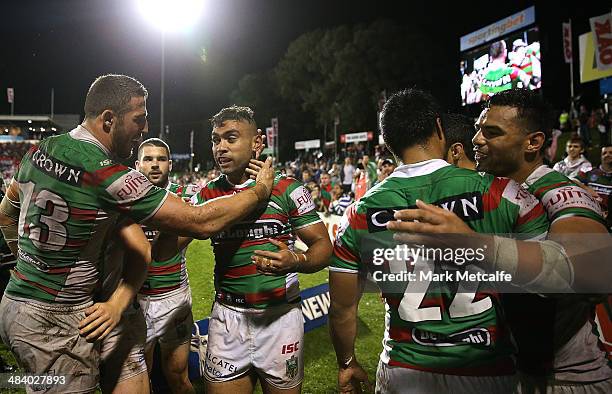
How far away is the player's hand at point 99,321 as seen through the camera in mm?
2801

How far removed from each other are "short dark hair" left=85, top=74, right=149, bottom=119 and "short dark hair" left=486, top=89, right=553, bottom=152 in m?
2.32

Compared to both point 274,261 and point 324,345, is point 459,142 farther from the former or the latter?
point 324,345

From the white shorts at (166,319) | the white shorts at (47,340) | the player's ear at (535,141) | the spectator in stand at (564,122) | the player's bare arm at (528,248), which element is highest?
the spectator in stand at (564,122)

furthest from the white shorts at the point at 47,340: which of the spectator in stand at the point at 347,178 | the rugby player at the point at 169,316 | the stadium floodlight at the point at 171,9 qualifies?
the spectator in stand at the point at 347,178

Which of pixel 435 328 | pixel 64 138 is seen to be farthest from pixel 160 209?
pixel 435 328

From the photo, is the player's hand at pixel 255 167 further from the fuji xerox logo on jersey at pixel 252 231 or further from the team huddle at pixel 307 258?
the fuji xerox logo on jersey at pixel 252 231

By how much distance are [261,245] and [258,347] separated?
0.73 meters

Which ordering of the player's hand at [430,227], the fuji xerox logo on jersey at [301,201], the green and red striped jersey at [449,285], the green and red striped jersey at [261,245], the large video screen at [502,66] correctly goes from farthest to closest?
1. the large video screen at [502,66]
2. the fuji xerox logo on jersey at [301,201]
3. the green and red striped jersey at [261,245]
4. the green and red striped jersey at [449,285]
5. the player's hand at [430,227]

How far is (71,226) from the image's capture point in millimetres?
2695

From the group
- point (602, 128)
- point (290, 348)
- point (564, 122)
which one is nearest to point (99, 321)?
point (290, 348)

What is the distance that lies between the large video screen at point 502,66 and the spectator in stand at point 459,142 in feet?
63.4

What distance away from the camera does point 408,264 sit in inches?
93.3

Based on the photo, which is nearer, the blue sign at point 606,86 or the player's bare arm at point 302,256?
the player's bare arm at point 302,256

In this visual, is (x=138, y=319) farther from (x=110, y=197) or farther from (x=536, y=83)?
(x=536, y=83)
